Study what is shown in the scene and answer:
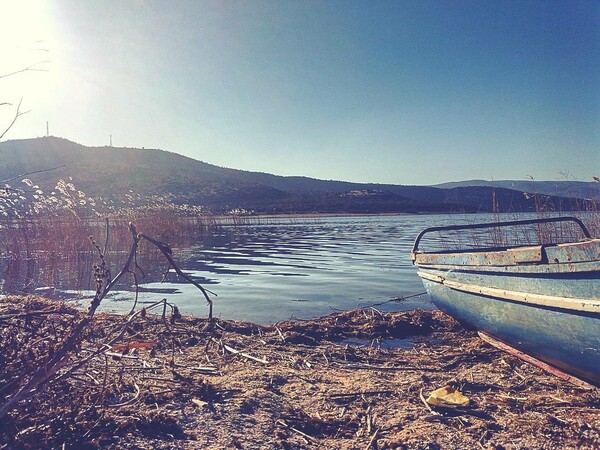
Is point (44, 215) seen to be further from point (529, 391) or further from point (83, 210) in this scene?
point (529, 391)

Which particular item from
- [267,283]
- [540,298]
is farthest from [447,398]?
[267,283]

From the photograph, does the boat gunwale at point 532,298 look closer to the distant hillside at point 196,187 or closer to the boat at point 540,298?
the boat at point 540,298

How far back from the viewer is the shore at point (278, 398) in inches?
126

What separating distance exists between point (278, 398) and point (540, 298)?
237 cm

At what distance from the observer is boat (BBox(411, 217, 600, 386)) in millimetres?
3633

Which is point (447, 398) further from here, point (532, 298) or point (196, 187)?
point (196, 187)

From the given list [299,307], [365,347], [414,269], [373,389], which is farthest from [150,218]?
[373,389]

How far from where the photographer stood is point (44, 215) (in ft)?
53.5

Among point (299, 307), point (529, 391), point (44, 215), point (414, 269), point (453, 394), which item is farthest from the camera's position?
point (44, 215)

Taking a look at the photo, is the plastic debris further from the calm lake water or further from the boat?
the calm lake water

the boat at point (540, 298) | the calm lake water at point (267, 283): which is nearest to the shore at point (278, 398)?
the boat at point (540, 298)

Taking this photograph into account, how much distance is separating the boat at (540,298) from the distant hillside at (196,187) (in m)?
49.8

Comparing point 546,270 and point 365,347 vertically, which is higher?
point 546,270

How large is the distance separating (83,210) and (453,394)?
1866cm
